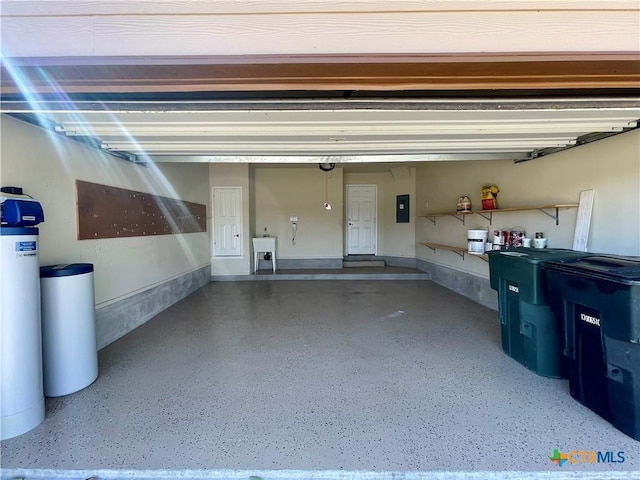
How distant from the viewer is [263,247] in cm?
717

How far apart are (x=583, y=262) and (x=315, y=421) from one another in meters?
2.31

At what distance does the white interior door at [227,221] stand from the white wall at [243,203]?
0.09m

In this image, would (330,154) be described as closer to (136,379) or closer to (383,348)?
(383,348)

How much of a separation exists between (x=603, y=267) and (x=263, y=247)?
241 inches

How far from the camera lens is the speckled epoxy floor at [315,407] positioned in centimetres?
172

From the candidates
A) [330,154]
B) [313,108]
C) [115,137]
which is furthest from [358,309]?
[115,137]

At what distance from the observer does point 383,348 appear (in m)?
3.20

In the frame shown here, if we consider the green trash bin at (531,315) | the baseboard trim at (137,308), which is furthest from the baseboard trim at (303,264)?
the green trash bin at (531,315)

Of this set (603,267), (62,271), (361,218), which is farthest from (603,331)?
(361,218)

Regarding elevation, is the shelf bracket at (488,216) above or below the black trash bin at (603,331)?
above

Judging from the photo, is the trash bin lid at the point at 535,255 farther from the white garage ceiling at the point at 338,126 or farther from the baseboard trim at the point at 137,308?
the baseboard trim at the point at 137,308

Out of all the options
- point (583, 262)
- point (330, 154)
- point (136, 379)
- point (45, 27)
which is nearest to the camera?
point (45, 27)

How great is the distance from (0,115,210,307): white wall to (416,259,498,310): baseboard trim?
5.18m

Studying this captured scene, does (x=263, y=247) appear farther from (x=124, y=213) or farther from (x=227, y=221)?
(x=124, y=213)
